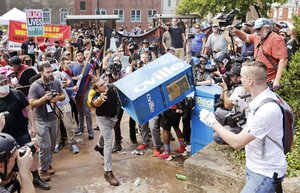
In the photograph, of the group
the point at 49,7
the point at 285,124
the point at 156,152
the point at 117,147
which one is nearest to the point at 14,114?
the point at 117,147

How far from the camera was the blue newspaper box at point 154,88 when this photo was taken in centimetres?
541

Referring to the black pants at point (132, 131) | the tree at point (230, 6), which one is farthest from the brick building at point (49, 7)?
the black pants at point (132, 131)

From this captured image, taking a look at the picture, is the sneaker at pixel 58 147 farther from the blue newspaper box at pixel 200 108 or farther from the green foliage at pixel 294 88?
the green foliage at pixel 294 88

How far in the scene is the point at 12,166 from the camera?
2.72 m

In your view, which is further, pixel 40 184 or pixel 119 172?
pixel 119 172

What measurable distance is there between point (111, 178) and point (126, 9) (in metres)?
52.6

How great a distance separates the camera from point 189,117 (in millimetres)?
6594

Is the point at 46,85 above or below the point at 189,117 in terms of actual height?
above

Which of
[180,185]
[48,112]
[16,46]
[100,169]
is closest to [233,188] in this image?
[180,185]

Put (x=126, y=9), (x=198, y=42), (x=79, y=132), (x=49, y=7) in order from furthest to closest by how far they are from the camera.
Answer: (x=126, y=9), (x=49, y=7), (x=198, y=42), (x=79, y=132)

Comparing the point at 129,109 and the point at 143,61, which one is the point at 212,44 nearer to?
the point at 143,61

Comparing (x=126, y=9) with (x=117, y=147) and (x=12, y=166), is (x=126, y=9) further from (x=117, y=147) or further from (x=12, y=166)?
(x=12, y=166)

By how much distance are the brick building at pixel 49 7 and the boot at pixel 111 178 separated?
165ft

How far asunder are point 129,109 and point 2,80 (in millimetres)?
1932
